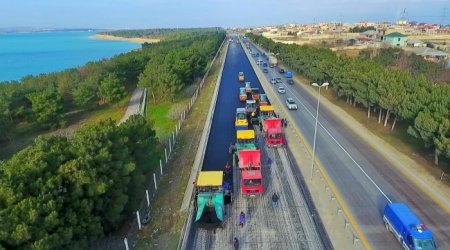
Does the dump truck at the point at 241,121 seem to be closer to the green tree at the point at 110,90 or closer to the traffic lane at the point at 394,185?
the traffic lane at the point at 394,185

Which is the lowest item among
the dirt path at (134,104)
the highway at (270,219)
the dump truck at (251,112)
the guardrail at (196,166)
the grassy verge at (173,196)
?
the dirt path at (134,104)

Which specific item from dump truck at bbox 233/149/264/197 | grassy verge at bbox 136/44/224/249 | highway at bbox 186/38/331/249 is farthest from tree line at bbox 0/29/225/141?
dump truck at bbox 233/149/264/197

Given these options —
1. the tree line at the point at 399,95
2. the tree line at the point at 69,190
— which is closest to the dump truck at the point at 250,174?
the tree line at the point at 69,190

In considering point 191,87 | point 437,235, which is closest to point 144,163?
point 437,235

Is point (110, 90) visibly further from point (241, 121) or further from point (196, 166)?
point (196, 166)

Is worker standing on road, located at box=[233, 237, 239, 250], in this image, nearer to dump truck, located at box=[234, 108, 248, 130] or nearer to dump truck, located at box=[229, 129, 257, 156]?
dump truck, located at box=[229, 129, 257, 156]

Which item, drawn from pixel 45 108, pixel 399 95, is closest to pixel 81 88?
pixel 45 108

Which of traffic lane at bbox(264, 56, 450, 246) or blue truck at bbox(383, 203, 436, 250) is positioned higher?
blue truck at bbox(383, 203, 436, 250)

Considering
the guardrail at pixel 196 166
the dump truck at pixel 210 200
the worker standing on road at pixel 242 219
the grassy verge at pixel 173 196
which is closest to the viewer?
the guardrail at pixel 196 166

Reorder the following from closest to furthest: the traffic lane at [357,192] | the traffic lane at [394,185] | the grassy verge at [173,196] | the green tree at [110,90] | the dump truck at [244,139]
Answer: the grassy verge at [173,196]
the traffic lane at [357,192]
the traffic lane at [394,185]
the dump truck at [244,139]
the green tree at [110,90]
